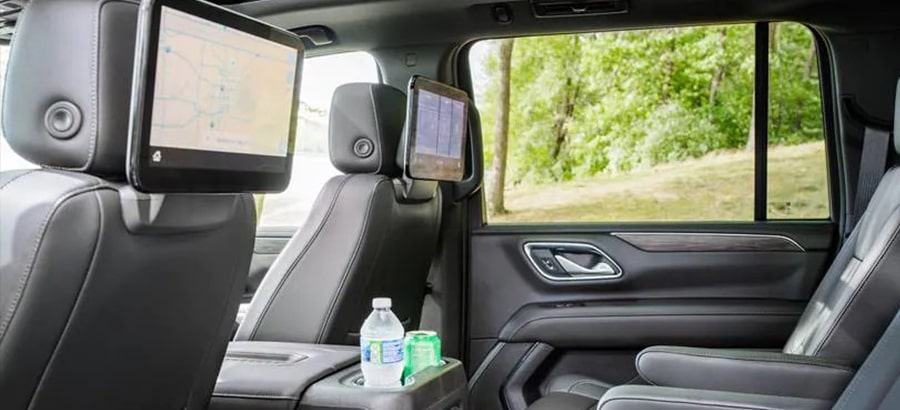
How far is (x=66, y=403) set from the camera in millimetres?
1222

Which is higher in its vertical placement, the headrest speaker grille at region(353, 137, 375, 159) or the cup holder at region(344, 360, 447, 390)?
the headrest speaker grille at region(353, 137, 375, 159)

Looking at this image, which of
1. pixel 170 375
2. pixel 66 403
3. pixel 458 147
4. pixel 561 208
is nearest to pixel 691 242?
pixel 561 208

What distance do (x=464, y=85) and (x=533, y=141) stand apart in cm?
49

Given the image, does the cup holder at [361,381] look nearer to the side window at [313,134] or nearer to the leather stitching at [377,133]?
the leather stitching at [377,133]

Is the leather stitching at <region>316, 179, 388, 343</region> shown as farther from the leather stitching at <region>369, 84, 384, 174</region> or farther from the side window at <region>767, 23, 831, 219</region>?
the side window at <region>767, 23, 831, 219</region>

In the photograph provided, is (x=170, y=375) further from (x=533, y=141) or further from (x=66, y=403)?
(x=533, y=141)

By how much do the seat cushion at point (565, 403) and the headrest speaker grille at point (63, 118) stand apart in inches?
56.9

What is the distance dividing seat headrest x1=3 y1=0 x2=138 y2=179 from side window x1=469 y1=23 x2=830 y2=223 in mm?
2099

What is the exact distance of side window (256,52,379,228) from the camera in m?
3.11

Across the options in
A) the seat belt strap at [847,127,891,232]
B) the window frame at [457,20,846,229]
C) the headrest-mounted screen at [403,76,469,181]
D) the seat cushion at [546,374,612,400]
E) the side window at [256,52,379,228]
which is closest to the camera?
the headrest-mounted screen at [403,76,469,181]

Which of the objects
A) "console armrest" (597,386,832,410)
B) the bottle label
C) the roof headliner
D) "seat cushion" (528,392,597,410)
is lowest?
"seat cushion" (528,392,597,410)

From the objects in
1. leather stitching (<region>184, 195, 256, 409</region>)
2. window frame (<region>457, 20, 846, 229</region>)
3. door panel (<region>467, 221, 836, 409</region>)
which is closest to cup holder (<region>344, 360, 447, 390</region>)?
leather stitching (<region>184, 195, 256, 409</region>)

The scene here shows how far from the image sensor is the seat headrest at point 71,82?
1171 millimetres

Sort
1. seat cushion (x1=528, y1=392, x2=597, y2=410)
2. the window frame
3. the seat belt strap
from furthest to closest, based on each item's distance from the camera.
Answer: the window frame
the seat belt strap
seat cushion (x1=528, y1=392, x2=597, y2=410)
